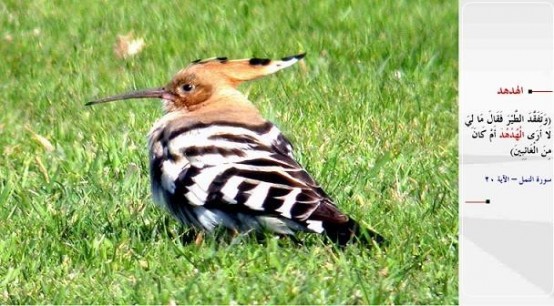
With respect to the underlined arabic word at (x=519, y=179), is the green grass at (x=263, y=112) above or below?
below

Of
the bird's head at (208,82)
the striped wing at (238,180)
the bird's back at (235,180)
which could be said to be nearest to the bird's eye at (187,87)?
the bird's head at (208,82)

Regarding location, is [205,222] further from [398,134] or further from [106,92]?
[106,92]

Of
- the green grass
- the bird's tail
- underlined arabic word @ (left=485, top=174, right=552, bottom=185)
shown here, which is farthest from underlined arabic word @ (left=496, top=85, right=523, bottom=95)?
the bird's tail

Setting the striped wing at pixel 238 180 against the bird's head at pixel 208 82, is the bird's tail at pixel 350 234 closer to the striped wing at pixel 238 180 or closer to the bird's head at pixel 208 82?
the striped wing at pixel 238 180

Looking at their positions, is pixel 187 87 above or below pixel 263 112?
above

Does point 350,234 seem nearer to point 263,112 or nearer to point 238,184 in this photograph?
point 238,184

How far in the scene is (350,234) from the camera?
5.53 meters

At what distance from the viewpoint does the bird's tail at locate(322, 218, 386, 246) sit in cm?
546

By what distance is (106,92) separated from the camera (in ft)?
26.0

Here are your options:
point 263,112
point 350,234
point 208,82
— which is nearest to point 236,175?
point 350,234

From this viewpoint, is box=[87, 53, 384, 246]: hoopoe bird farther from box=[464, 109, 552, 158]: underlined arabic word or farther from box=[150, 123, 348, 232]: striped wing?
box=[464, 109, 552, 158]: underlined arabic word

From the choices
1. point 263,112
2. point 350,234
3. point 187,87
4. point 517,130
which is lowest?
point 263,112

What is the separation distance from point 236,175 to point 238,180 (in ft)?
0.09

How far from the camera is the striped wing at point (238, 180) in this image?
5418mm
